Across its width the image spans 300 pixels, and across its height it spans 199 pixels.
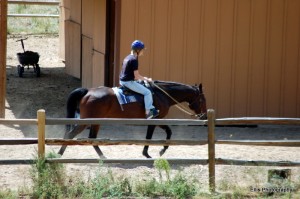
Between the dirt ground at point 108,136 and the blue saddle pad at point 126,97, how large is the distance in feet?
3.09

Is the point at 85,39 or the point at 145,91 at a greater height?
the point at 85,39

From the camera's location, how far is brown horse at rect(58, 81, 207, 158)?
43.7ft

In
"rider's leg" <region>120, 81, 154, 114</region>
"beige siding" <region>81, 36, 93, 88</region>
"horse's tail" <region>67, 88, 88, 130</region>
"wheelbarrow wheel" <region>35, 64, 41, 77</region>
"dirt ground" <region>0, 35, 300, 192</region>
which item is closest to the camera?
"dirt ground" <region>0, 35, 300, 192</region>

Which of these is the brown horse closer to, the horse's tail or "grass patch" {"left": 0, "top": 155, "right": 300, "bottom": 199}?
the horse's tail

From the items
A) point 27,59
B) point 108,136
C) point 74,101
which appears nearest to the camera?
point 74,101

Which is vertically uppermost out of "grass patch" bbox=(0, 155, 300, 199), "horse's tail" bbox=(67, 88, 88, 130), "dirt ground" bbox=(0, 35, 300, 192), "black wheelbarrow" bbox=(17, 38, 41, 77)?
"horse's tail" bbox=(67, 88, 88, 130)

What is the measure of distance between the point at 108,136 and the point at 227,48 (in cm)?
332

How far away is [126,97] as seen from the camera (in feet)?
44.9

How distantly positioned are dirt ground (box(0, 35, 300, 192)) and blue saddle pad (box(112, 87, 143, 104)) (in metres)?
0.94

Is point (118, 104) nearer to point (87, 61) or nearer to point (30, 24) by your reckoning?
point (87, 61)

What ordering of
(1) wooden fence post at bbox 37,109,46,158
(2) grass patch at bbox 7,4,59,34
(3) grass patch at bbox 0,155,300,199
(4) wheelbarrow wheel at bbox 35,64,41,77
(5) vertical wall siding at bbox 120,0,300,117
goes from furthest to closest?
(2) grass patch at bbox 7,4,59,34
(4) wheelbarrow wheel at bbox 35,64,41,77
(5) vertical wall siding at bbox 120,0,300,117
(1) wooden fence post at bbox 37,109,46,158
(3) grass patch at bbox 0,155,300,199

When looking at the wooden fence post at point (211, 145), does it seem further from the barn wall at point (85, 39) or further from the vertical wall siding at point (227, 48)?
the barn wall at point (85, 39)

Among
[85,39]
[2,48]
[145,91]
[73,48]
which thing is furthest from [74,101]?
[73,48]

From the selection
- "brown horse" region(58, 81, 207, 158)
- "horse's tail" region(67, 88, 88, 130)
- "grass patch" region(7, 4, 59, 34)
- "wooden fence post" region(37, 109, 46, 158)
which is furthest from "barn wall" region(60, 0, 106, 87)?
"wooden fence post" region(37, 109, 46, 158)
